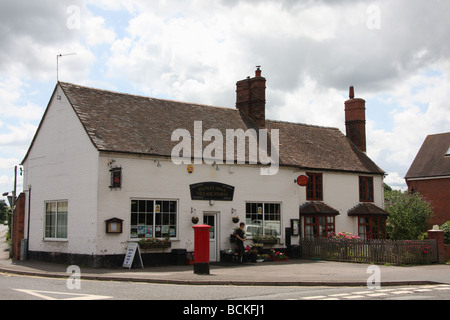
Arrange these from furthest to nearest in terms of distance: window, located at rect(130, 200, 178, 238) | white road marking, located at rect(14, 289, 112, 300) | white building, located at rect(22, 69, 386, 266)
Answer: window, located at rect(130, 200, 178, 238) < white building, located at rect(22, 69, 386, 266) < white road marking, located at rect(14, 289, 112, 300)

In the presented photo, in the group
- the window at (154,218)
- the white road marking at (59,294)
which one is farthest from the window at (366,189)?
the white road marking at (59,294)

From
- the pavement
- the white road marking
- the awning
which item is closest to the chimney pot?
the awning

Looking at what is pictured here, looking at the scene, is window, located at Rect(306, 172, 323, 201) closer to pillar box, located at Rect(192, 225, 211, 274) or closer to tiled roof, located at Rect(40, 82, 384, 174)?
tiled roof, located at Rect(40, 82, 384, 174)

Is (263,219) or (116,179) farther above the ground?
(116,179)

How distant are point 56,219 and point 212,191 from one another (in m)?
6.78

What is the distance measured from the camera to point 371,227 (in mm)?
29281

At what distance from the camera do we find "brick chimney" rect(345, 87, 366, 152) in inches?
1305

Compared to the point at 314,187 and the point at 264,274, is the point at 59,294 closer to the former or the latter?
the point at 264,274

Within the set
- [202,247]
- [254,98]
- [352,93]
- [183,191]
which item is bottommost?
[202,247]

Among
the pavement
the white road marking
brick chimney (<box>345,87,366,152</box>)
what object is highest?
brick chimney (<box>345,87,366,152</box>)

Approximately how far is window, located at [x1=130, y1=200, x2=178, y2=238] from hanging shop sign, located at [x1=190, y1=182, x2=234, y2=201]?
1021 mm

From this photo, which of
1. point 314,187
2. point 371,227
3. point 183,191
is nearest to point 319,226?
point 314,187
